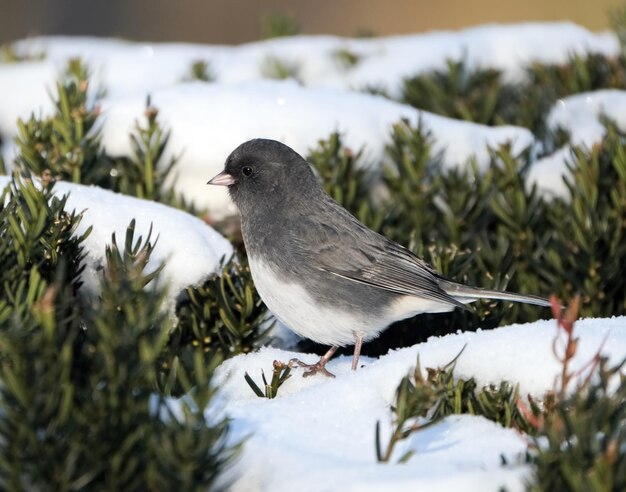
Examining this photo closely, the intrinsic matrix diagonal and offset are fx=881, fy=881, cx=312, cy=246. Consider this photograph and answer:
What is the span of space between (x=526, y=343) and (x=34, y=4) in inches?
384

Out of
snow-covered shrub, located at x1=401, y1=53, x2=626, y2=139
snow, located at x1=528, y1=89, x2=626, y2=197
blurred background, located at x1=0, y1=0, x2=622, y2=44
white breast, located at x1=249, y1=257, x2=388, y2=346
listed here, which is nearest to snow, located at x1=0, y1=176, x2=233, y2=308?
white breast, located at x1=249, y1=257, x2=388, y2=346

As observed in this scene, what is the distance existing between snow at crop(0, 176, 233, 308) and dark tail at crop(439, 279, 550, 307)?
0.86 metres

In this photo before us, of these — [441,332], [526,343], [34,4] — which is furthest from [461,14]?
[526,343]

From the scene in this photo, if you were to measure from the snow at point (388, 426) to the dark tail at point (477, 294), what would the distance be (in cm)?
50

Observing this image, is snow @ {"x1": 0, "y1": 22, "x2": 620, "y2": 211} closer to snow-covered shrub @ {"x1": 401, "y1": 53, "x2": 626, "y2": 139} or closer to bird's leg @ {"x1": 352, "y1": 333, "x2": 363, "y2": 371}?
snow-covered shrub @ {"x1": 401, "y1": 53, "x2": 626, "y2": 139}

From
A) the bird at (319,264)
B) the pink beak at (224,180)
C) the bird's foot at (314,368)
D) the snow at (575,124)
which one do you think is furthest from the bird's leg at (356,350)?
the snow at (575,124)

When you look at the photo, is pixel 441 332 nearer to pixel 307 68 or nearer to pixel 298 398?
pixel 298 398

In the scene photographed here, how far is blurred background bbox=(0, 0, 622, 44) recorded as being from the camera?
34.4 ft

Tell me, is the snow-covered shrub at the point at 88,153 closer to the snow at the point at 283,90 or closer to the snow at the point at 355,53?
the snow at the point at 283,90

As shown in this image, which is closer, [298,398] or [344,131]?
→ [298,398]

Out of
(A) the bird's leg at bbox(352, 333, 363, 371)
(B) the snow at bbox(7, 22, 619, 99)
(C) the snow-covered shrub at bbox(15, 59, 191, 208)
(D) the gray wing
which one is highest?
(B) the snow at bbox(7, 22, 619, 99)

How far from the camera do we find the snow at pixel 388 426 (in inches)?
73.7

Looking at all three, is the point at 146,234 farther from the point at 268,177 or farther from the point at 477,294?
the point at 477,294

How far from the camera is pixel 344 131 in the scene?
4051 millimetres
